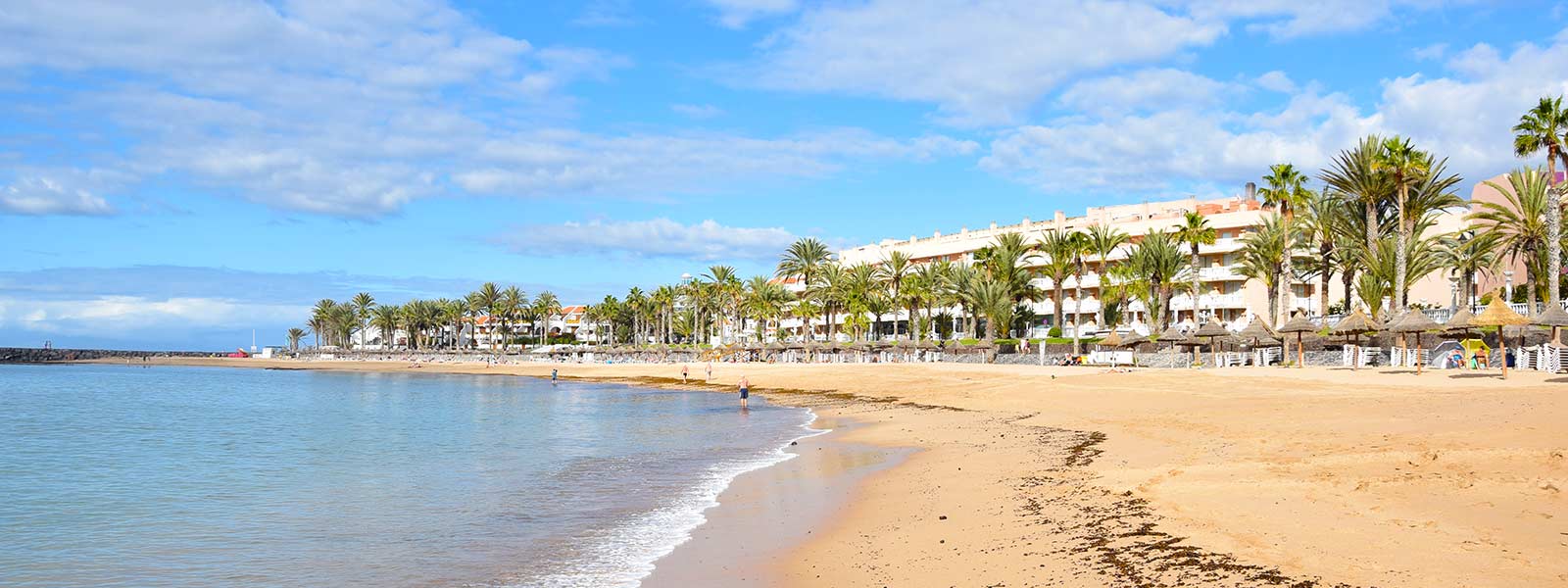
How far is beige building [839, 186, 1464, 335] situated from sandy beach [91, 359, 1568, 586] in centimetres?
4604

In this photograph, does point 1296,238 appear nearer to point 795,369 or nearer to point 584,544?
point 795,369

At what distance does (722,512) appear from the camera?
13.9 metres

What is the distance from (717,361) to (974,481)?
8322 centimetres

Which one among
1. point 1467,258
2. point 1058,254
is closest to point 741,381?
point 1058,254

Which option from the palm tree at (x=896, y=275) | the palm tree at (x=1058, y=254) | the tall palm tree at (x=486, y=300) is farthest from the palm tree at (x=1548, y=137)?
the tall palm tree at (x=486, y=300)

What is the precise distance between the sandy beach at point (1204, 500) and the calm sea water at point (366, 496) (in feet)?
4.85

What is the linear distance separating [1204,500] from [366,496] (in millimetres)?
12605

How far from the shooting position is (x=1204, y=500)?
420 inches

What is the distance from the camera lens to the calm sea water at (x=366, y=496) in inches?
438

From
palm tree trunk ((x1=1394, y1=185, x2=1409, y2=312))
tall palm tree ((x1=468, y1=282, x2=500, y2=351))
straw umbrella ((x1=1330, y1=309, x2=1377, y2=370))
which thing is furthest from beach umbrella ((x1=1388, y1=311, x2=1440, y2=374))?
tall palm tree ((x1=468, y1=282, x2=500, y2=351))

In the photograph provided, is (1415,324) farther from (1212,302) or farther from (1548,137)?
(1212,302)

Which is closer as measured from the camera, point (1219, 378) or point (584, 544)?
point (584, 544)

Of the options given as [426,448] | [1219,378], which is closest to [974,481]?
[426,448]

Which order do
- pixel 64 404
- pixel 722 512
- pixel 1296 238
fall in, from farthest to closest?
pixel 1296 238
pixel 64 404
pixel 722 512
